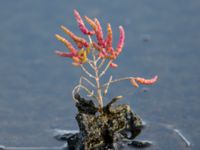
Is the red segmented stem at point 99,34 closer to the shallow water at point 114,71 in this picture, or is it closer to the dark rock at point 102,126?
the dark rock at point 102,126

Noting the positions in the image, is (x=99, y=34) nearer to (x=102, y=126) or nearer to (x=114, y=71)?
→ (x=102, y=126)

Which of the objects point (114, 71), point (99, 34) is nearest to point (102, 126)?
point (99, 34)

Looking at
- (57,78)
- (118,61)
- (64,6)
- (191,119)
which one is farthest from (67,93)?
(64,6)

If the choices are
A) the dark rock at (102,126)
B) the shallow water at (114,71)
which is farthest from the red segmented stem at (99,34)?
the shallow water at (114,71)

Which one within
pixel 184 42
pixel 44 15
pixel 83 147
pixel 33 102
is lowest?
pixel 83 147

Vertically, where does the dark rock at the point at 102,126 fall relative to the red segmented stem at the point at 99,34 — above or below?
below

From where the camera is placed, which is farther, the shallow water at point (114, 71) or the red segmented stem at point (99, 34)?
the shallow water at point (114, 71)

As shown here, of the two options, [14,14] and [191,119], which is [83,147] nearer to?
[191,119]

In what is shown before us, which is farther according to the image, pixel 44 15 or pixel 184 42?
pixel 44 15
